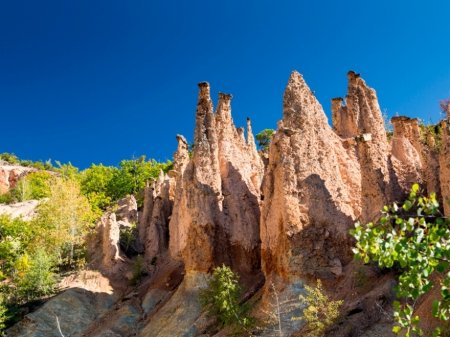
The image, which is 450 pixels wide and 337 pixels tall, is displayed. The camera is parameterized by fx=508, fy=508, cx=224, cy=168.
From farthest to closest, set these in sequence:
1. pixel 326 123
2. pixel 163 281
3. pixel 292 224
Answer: pixel 163 281 < pixel 326 123 < pixel 292 224

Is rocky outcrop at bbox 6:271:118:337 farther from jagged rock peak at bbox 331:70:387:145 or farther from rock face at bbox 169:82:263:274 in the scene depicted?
jagged rock peak at bbox 331:70:387:145

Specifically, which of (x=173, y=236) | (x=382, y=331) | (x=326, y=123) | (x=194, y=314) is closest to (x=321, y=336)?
(x=382, y=331)

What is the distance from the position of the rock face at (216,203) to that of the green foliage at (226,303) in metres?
4.22

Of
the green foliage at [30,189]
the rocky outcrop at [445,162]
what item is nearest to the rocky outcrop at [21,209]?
the green foliage at [30,189]

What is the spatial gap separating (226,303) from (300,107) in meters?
10.0

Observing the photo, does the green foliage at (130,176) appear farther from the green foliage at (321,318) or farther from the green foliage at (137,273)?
the green foliage at (321,318)

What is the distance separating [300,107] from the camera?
23906mm

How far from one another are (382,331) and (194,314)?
10.1 meters

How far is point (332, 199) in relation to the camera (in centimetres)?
2086

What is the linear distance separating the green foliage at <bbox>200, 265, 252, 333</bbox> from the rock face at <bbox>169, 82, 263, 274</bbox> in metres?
4.22

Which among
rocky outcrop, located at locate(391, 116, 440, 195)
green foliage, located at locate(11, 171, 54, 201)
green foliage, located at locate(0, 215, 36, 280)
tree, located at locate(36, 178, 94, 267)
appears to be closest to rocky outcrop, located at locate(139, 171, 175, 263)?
tree, located at locate(36, 178, 94, 267)

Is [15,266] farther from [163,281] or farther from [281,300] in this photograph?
[281,300]

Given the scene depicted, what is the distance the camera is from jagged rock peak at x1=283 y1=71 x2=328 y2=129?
23.5 meters

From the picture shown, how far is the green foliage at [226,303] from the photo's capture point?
60.7 feet
